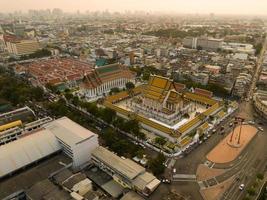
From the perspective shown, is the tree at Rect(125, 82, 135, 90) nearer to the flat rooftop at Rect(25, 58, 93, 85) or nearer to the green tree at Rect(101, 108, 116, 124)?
the flat rooftop at Rect(25, 58, 93, 85)

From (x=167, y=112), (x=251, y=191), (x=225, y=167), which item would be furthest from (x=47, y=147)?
(x=251, y=191)

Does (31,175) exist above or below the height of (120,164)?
below

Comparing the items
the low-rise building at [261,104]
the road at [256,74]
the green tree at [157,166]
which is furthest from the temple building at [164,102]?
the road at [256,74]

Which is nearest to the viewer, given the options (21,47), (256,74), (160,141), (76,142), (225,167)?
(76,142)

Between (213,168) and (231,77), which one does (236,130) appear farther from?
(231,77)

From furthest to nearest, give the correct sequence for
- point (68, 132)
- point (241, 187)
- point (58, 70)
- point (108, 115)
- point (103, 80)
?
point (58, 70)
point (103, 80)
point (108, 115)
point (68, 132)
point (241, 187)

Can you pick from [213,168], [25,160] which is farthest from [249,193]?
[25,160]

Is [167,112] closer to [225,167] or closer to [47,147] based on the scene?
[225,167]
